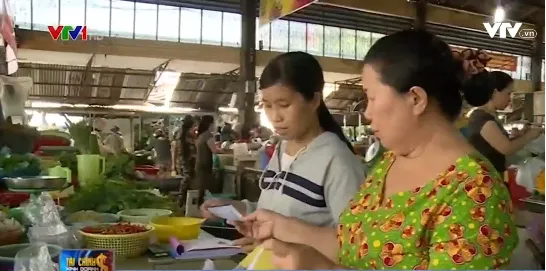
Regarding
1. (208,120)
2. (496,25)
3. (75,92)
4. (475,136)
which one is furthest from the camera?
(75,92)

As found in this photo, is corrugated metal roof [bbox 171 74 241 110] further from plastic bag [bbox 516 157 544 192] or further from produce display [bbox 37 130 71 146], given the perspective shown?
plastic bag [bbox 516 157 544 192]

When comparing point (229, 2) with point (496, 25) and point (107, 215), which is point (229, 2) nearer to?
point (496, 25)

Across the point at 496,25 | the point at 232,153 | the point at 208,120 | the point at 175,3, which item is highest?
the point at 175,3

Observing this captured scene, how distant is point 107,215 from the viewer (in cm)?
171

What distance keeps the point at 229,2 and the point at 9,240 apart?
933 centimetres

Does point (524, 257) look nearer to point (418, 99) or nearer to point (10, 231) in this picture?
point (418, 99)

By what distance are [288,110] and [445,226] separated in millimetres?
695

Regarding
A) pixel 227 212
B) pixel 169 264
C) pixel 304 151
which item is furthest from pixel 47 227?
pixel 304 151

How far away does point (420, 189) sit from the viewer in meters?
0.95

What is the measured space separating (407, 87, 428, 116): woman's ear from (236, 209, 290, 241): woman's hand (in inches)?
17.0

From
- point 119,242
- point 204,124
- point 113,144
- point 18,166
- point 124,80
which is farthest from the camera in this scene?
point 124,80

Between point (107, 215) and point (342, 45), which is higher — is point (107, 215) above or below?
below

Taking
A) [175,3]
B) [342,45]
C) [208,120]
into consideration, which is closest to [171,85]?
[175,3]

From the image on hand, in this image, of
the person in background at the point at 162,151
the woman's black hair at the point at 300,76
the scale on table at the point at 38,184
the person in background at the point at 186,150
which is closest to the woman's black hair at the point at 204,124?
the person in background at the point at 186,150
